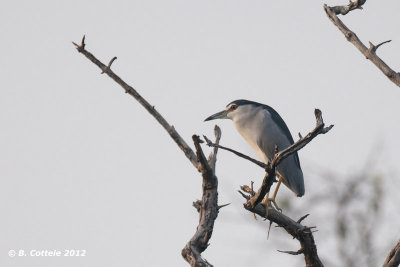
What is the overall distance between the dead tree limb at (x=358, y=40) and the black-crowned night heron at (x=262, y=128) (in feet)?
5.80

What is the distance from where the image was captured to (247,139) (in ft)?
21.5

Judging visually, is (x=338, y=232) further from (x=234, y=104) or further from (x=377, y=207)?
(x=234, y=104)

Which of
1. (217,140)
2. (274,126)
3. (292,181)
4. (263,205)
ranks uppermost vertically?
(274,126)

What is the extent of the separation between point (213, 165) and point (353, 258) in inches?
144

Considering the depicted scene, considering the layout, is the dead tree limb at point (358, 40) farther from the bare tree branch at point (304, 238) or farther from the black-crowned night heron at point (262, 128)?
the black-crowned night heron at point (262, 128)

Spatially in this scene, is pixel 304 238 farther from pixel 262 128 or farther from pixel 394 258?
pixel 262 128

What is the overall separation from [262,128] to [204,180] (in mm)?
2720

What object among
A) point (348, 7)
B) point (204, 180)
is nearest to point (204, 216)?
point (204, 180)

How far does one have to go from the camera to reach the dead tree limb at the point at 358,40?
4301 millimetres

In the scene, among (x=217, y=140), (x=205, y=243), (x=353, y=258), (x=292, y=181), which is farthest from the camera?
(x=353, y=258)

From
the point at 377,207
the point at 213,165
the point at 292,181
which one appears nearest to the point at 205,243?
the point at 213,165

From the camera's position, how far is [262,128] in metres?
6.42

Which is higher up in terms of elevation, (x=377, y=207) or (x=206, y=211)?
(x=377, y=207)

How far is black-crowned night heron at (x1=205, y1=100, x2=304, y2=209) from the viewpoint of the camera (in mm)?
6324
